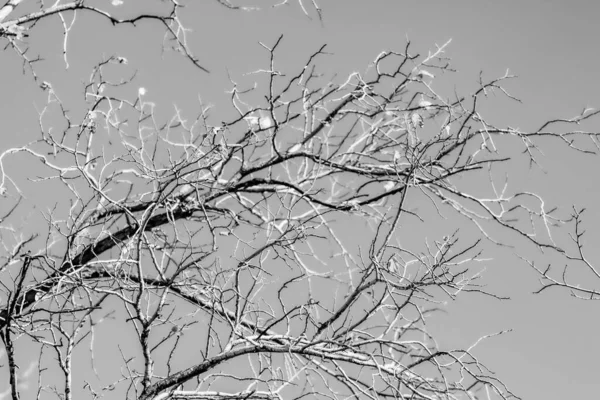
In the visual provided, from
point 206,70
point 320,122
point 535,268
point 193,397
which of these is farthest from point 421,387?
point 320,122

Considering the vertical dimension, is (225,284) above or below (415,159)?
below

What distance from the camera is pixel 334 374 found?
3.97m

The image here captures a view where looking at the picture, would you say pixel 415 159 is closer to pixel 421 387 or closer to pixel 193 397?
pixel 421 387

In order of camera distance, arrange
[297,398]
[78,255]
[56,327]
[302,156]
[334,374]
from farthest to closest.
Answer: [302,156] → [78,255] → [56,327] → [334,374] → [297,398]

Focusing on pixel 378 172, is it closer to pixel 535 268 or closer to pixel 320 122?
pixel 320 122

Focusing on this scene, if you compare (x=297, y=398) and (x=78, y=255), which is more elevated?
(x=78, y=255)

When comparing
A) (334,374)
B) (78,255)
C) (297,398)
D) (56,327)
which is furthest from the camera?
(78,255)

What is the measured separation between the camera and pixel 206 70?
13.5 ft

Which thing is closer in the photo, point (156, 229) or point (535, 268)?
point (535, 268)

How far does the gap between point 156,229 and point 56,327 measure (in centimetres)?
169

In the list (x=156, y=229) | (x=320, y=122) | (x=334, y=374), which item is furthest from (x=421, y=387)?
(x=156, y=229)

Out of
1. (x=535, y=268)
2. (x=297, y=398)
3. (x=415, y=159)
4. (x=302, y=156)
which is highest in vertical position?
(x=302, y=156)

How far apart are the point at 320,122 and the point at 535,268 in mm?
2347

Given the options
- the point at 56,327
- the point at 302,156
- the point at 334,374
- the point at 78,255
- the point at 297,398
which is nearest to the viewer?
the point at 297,398
